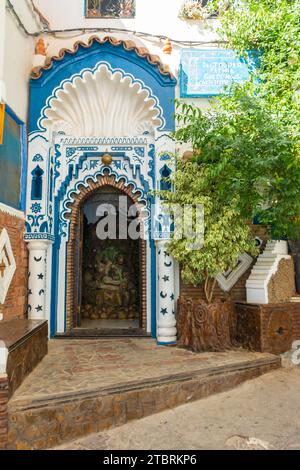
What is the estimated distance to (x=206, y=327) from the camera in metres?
5.27

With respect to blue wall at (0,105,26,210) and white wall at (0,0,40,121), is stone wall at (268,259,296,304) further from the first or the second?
white wall at (0,0,40,121)

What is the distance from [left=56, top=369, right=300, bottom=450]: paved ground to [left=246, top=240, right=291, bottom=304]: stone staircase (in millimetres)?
1526

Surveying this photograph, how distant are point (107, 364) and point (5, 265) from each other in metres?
2.17

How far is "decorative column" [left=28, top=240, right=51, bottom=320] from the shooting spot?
232 inches

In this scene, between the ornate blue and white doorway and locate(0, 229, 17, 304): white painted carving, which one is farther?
the ornate blue and white doorway

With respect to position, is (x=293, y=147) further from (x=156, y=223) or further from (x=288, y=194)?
(x=156, y=223)

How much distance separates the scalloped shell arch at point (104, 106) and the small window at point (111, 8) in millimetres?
1447

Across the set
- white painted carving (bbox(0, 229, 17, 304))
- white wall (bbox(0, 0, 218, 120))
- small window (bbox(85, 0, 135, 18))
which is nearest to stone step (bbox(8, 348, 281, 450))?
white painted carving (bbox(0, 229, 17, 304))

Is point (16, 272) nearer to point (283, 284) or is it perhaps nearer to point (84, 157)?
point (84, 157)

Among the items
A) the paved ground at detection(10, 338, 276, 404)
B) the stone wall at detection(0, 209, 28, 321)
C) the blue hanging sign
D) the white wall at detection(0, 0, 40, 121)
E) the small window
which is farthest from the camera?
the small window

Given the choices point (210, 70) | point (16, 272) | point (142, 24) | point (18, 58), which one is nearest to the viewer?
point (16, 272)

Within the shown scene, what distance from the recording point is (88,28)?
682cm

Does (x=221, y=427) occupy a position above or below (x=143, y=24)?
below

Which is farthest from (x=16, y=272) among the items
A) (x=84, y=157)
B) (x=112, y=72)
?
(x=112, y=72)
